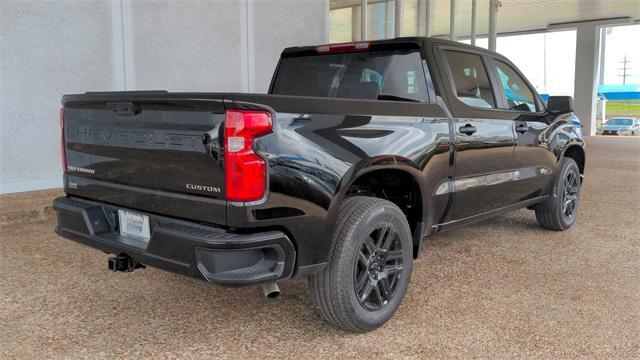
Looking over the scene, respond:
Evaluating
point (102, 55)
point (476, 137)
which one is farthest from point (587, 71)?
point (476, 137)

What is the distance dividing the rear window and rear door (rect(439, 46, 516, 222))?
0.22 m

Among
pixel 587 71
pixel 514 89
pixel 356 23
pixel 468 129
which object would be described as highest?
pixel 356 23

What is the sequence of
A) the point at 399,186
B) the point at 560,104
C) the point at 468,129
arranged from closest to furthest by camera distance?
the point at 399,186, the point at 468,129, the point at 560,104

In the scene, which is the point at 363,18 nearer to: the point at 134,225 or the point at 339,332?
the point at 339,332

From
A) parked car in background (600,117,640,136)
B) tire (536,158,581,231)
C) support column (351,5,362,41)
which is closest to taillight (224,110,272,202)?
tire (536,158,581,231)

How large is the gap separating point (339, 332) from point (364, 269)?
38 centimetres

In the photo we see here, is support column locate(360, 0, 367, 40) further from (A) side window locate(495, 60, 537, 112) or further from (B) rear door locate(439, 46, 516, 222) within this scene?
(B) rear door locate(439, 46, 516, 222)

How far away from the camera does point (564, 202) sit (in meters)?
5.44

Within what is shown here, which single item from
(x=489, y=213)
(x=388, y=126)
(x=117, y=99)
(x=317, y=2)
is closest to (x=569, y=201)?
(x=489, y=213)

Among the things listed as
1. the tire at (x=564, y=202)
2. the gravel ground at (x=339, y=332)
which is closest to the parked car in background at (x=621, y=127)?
the tire at (x=564, y=202)

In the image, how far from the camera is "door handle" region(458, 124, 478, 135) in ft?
12.5

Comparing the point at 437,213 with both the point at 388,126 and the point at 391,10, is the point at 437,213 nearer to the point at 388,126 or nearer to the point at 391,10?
the point at 388,126

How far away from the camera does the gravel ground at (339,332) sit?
2.91 m

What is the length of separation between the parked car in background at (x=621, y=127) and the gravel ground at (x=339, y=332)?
2919 centimetres
